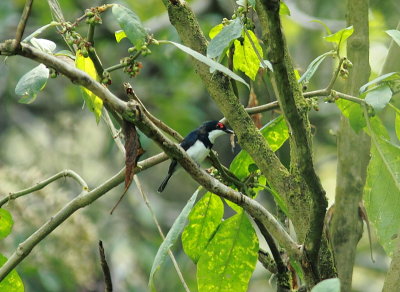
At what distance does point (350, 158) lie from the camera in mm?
2197

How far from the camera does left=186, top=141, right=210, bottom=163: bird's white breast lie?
2156mm

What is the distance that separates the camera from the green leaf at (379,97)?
154 cm

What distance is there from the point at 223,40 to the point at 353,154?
2.38 ft

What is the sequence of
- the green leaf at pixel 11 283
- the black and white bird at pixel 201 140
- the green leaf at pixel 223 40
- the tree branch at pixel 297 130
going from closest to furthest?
the tree branch at pixel 297 130 → the green leaf at pixel 223 40 → the green leaf at pixel 11 283 → the black and white bird at pixel 201 140

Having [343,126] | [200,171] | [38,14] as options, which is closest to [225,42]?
[200,171]

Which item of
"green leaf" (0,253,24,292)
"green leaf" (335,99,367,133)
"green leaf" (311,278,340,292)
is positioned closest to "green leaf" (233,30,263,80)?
"green leaf" (335,99,367,133)

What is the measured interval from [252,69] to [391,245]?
57 cm

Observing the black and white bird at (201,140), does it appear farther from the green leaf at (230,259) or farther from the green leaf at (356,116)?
the green leaf at (356,116)

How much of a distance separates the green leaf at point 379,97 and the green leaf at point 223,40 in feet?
1.01

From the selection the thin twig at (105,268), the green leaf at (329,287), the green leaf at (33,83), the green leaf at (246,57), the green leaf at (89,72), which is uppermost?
the green leaf at (246,57)

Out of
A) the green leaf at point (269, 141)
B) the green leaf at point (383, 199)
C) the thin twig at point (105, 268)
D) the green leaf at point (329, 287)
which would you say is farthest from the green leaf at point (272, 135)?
the green leaf at point (329, 287)

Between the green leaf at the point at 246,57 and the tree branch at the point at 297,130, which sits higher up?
the green leaf at the point at 246,57

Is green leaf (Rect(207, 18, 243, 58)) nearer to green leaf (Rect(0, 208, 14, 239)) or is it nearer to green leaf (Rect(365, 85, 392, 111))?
green leaf (Rect(365, 85, 392, 111))

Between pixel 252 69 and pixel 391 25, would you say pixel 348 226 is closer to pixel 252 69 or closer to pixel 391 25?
pixel 252 69
